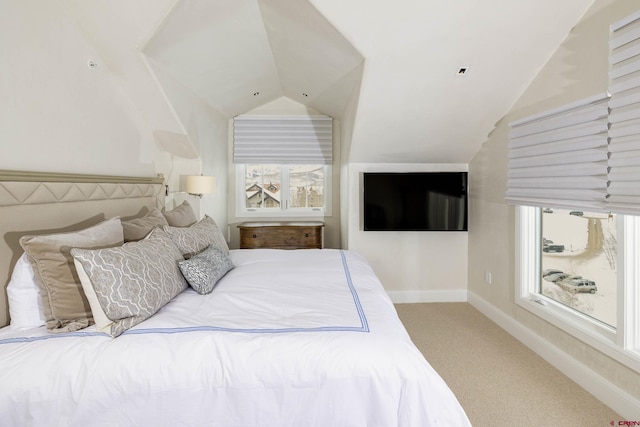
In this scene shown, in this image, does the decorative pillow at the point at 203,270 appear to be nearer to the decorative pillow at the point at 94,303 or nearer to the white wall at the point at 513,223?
the decorative pillow at the point at 94,303

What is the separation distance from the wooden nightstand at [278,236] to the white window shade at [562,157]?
2.24 m

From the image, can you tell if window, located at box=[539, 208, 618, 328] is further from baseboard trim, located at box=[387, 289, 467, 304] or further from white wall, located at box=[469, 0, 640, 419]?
baseboard trim, located at box=[387, 289, 467, 304]

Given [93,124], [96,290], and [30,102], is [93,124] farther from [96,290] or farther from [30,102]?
[96,290]

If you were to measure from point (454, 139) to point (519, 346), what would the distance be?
197 cm

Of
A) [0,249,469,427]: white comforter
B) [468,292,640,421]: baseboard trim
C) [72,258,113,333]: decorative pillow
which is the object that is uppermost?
[72,258,113,333]: decorative pillow

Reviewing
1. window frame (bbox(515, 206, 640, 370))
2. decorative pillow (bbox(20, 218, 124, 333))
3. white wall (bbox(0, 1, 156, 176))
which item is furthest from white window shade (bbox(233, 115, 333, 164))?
decorative pillow (bbox(20, 218, 124, 333))

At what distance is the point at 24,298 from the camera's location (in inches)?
59.6

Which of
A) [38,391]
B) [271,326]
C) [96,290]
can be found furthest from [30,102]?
[271,326]

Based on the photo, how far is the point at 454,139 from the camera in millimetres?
3365

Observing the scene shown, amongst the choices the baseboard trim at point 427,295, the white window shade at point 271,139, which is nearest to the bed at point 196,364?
the baseboard trim at point 427,295

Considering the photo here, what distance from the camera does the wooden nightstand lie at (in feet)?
13.7

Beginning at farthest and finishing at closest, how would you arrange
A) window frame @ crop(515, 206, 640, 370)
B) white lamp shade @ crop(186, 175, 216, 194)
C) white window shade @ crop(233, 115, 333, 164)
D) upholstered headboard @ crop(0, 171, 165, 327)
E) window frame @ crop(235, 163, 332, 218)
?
window frame @ crop(235, 163, 332, 218) < white window shade @ crop(233, 115, 333, 164) < white lamp shade @ crop(186, 175, 216, 194) < window frame @ crop(515, 206, 640, 370) < upholstered headboard @ crop(0, 171, 165, 327)

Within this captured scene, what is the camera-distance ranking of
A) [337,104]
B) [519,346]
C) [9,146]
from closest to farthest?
[9,146] < [519,346] < [337,104]

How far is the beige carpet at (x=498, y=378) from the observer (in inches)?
75.4
